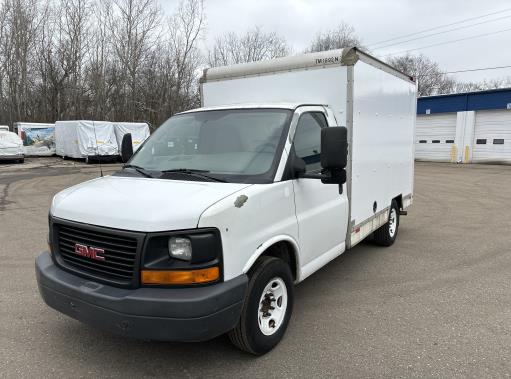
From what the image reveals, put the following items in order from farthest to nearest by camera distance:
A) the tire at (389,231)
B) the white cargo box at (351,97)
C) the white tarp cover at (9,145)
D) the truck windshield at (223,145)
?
the white tarp cover at (9,145) → the tire at (389,231) → the white cargo box at (351,97) → the truck windshield at (223,145)

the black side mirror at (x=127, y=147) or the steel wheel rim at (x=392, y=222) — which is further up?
the black side mirror at (x=127, y=147)

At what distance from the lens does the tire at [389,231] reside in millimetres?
6551

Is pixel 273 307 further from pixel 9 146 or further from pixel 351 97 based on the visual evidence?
pixel 9 146

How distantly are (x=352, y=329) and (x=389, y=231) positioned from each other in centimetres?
315

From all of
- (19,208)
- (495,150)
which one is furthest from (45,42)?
(495,150)

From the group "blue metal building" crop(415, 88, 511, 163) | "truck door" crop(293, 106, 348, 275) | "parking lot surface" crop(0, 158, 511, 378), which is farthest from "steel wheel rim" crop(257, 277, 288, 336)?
"blue metal building" crop(415, 88, 511, 163)

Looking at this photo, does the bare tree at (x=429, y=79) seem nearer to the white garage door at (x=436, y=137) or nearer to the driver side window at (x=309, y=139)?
the white garage door at (x=436, y=137)

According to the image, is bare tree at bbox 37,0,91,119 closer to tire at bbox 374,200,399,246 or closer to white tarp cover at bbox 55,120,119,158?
white tarp cover at bbox 55,120,119,158

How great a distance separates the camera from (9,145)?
76.5ft

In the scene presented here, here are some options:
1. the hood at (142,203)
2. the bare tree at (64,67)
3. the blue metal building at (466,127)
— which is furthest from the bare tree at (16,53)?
the hood at (142,203)

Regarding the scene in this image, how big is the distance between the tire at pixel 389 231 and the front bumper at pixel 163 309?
418cm

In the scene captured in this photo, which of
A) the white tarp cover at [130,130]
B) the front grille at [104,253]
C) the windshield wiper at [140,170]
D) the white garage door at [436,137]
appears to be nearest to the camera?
the front grille at [104,253]

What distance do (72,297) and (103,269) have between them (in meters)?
0.31

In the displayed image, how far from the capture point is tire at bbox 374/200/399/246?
6551 millimetres
